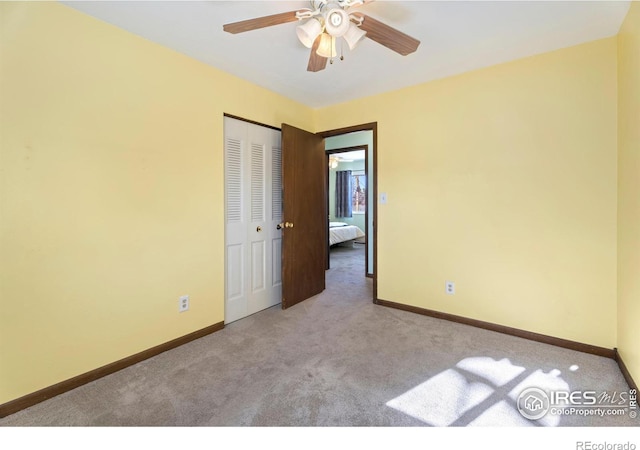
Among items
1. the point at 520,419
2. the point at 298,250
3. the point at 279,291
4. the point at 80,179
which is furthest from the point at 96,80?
the point at 520,419

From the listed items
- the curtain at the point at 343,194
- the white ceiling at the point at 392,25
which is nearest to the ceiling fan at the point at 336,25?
the white ceiling at the point at 392,25

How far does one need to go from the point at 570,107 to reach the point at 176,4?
9.44 feet

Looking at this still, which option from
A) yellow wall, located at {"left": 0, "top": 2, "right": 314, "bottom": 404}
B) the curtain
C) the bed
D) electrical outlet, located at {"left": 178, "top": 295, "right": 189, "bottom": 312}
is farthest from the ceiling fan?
the curtain

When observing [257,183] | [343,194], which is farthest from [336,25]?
[343,194]

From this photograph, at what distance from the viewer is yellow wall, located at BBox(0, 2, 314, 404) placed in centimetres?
160

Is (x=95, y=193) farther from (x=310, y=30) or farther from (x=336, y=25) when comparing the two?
(x=336, y=25)

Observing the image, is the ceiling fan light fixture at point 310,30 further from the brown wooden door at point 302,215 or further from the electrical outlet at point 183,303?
the electrical outlet at point 183,303

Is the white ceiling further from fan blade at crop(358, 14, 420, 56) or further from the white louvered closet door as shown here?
the white louvered closet door

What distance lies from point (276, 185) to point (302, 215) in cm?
45

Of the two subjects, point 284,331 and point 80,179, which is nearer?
point 80,179

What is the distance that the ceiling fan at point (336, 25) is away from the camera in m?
1.53

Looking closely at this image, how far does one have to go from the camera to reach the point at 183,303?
2.39 meters
